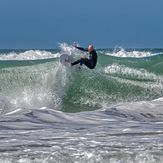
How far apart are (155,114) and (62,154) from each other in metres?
5.45

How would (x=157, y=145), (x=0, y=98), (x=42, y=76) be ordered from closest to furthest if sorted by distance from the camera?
(x=157, y=145), (x=0, y=98), (x=42, y=76)

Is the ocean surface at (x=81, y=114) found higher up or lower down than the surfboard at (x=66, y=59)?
lower down

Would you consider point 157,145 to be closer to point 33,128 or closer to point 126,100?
point 33,128

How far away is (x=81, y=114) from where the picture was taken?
43.4 feet

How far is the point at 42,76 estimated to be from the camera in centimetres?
2020

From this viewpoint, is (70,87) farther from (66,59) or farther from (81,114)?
(81,114)

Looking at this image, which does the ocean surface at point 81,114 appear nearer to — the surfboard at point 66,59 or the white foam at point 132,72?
the white foam at point 132,72

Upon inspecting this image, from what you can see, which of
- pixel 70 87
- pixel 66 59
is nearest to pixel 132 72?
pixel 66 59

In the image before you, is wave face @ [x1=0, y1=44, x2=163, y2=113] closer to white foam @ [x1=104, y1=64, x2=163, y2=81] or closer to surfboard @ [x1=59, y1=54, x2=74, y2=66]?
white foam @ [x1=104, y1=64, x2=163, y2=81]

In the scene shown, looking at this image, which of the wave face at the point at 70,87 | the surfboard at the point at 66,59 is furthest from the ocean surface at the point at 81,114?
the surfboard at the point at 66,59

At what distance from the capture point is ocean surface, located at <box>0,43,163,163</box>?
28.1ft

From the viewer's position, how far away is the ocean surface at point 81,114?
337 inches

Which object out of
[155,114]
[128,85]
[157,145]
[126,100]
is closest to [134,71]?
[128,85]

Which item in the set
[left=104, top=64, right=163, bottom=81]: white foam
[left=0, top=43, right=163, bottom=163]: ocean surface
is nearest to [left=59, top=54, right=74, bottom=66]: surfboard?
[left=0, top=43, right=163, bottom=163]: ocean surface
